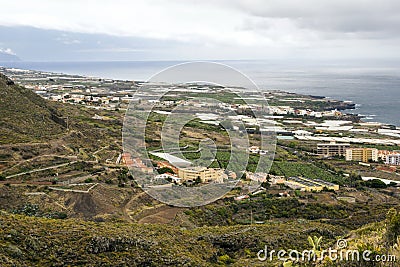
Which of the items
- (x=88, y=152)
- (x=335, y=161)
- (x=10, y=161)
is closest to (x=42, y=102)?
(x=88, y=152)

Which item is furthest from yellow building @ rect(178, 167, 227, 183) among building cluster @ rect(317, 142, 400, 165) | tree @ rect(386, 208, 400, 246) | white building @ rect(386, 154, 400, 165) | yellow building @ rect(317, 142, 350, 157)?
white building @ rect(386, 154, 400, 165)

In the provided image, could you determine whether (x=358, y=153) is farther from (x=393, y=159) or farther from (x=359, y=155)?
(x=393, y=159)

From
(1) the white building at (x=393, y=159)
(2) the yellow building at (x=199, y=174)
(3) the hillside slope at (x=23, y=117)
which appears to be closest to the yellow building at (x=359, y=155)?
(1) the white building at (x=393, y=159)

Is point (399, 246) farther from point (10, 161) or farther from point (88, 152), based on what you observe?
point (88, 152)

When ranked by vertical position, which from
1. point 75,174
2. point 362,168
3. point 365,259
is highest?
point 365,259

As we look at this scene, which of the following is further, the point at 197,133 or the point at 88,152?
the point at 197,133

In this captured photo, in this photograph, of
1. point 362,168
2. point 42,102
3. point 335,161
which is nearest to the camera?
point 42,102

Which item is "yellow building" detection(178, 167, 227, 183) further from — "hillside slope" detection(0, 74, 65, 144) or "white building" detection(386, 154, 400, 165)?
"white building" detection(386, 154, 400, 165)

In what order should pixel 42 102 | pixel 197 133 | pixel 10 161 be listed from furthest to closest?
pixel 197 133
pixel 42 102
pixel 10 161
